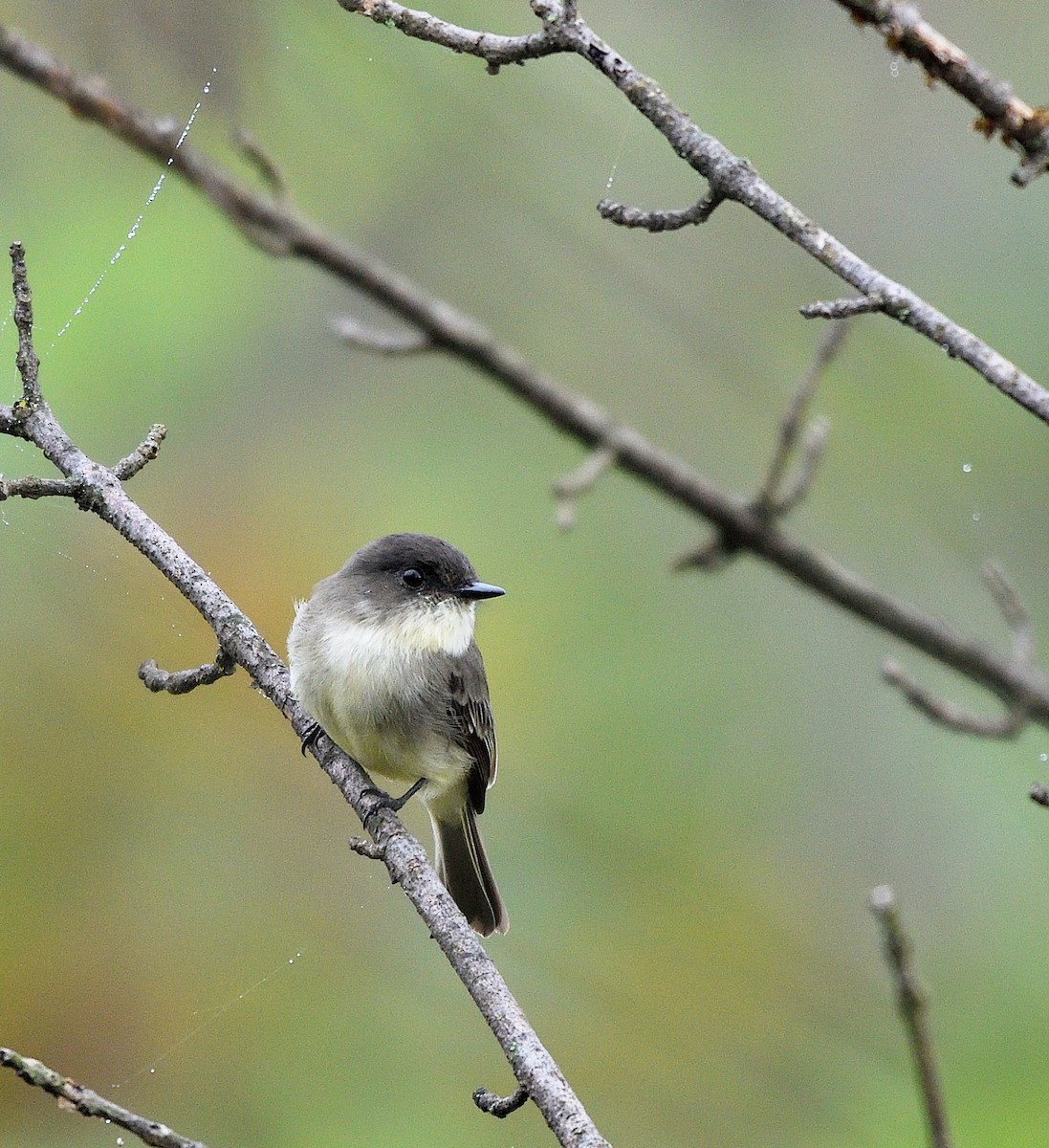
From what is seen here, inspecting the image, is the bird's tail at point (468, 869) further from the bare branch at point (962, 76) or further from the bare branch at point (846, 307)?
the bare branch at point (962, 76)

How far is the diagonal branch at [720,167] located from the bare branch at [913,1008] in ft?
2.37

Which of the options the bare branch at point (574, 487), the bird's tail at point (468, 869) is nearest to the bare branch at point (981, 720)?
the bare branch at point (574, 487)

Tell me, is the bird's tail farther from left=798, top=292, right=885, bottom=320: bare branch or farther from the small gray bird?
left=798, top=292, right=885, bottom=320: bare branch

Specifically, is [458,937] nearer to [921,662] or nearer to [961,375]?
[961,375]

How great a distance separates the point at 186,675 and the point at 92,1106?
1.05 m

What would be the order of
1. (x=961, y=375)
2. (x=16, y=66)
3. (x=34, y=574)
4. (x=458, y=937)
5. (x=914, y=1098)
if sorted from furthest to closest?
(x=961, y=375) → (x=34, y=574) → (x=914, y=1098) → (x=16, y=66) → (x=458, y=937)

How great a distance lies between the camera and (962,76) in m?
1.72

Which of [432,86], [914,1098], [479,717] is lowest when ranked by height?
[914,1098]

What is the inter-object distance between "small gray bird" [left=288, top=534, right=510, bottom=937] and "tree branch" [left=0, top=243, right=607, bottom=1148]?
107 millimetres

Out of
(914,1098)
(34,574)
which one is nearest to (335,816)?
(34,574)

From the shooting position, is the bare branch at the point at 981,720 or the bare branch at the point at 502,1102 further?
the bare branch at the point at 981,720

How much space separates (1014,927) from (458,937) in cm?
255

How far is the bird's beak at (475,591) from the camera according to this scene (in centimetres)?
333

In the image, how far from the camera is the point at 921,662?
5.88m
